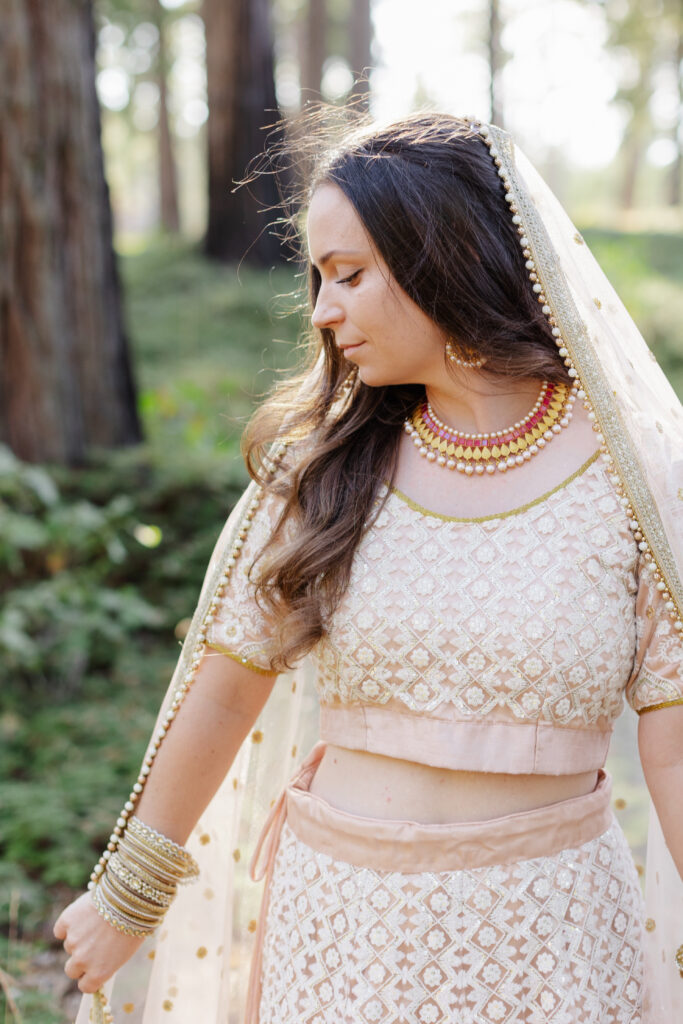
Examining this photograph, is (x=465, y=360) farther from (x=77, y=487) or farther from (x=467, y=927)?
(x=77, y=487)

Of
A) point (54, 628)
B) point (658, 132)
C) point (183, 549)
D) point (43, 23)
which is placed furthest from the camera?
point (658, 132)

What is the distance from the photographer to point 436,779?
1.59 meters

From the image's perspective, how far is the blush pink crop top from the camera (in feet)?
5.01

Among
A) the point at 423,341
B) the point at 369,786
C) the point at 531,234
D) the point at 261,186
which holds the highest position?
the point at 531,234

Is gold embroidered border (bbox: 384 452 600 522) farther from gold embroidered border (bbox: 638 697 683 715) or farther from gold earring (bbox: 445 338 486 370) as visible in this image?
gold embroidered border (bbox: 638 697 683 715)

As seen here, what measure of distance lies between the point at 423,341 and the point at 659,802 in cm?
83

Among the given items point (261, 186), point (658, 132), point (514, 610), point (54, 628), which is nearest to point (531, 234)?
point (514, 610)

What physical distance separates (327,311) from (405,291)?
0.43 feet

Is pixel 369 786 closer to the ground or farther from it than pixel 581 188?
farther from it

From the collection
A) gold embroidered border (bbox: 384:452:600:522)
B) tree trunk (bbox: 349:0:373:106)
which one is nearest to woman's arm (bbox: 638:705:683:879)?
gold embroidered border (bbox: 384:452:600:522)

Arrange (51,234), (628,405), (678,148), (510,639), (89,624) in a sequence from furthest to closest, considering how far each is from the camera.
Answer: (678,148)
(51,234)
(89,624)
(628,405)
(510,639)

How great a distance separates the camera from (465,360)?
5.59 ft

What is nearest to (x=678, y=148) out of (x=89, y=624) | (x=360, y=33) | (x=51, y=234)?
(x=360, y=33)

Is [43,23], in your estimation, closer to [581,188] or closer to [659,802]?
[659,802]
